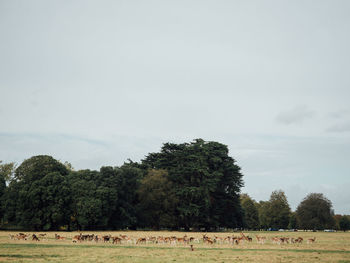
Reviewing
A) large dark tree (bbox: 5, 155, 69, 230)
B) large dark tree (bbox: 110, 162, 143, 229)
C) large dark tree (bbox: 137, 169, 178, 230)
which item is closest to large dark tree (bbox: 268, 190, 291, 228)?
large dark tree (bbox: 137, 169, 178, 230)

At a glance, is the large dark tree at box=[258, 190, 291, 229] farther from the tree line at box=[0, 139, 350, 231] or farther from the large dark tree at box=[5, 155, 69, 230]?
the large dark tree at box=[5, 155, 69, 230]

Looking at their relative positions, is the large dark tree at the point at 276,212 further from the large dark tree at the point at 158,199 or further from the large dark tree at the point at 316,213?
the large dark tree at the point at 158,199

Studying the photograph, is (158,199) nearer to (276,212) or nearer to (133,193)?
(133,193)

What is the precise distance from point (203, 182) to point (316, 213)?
39.5 m

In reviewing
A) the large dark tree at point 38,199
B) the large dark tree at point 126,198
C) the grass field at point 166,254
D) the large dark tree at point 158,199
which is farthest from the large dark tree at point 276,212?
the grass field at point 166,254

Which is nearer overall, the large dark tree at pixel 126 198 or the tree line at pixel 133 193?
the tree line at pixel 133 193

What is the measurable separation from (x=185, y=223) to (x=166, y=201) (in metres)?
8.32

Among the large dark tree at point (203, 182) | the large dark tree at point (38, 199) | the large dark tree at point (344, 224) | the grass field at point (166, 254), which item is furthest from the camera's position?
the large dark tree at point (344, 224)

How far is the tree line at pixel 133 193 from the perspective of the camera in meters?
67.0

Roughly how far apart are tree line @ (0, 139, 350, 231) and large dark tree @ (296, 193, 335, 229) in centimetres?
197

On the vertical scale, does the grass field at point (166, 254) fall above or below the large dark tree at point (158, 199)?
below

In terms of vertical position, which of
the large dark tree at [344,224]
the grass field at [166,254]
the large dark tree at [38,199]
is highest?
the large dark tree at [38,199]

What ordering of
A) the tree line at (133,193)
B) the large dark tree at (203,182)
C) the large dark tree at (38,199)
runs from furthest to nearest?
the large dark tree at (203,182), the tree line at (133,193), the large dark tree at (38,199)

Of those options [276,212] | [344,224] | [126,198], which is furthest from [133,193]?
[344,224]
